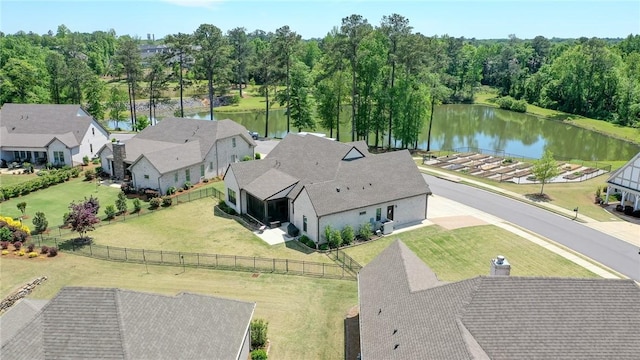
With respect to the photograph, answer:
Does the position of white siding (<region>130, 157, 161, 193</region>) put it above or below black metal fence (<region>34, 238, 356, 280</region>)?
above

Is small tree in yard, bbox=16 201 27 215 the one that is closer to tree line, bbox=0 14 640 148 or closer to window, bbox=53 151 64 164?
window, bbox=53 151 64 164

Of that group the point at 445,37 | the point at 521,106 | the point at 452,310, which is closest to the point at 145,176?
the point at 452,310

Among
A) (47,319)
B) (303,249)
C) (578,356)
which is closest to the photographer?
(578,356)

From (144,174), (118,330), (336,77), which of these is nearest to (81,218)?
(144,174)

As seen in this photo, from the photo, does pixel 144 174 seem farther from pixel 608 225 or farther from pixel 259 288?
pixel 608 225

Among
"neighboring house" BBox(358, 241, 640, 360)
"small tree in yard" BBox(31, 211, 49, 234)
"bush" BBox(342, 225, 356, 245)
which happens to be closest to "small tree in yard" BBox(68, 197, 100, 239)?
"small tree in yard" BBox(31, 211, 49, 234)

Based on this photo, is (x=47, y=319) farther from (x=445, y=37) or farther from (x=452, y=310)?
(x=445, y=37)

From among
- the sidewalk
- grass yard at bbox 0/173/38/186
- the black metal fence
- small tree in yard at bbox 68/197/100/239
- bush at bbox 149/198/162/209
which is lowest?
the black metal fence
